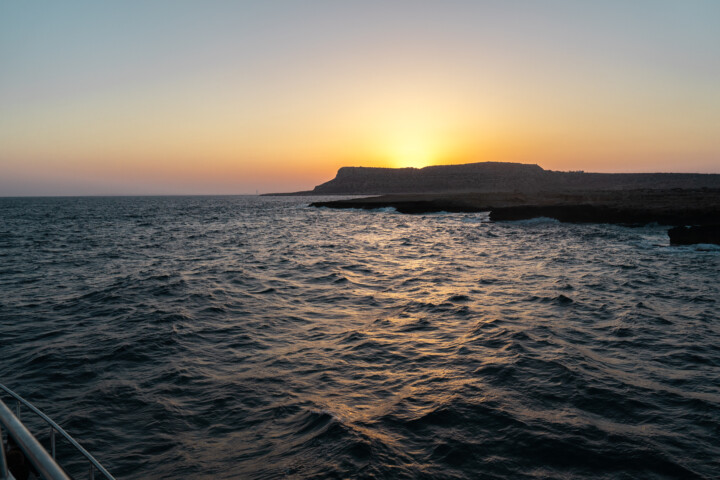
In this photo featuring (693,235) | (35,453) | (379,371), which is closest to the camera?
(35,453)

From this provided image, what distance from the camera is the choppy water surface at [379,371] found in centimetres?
638

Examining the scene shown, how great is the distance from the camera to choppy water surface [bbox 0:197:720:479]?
6383mm

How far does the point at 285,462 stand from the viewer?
245 inches

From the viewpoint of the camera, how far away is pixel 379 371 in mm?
9359

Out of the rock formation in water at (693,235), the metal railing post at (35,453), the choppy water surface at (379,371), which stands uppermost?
the metal railing post at (35,453)

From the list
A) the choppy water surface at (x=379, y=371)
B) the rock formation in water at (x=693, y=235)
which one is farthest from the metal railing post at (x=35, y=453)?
the rock formation in water at (x=693, y=235)

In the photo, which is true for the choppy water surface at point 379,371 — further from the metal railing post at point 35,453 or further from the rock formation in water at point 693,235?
the rock formation in water at point 693,235

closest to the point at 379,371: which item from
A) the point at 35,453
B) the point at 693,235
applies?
the point at 35,453

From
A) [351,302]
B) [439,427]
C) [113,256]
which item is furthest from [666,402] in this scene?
[113,256]

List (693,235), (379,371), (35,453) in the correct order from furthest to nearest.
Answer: (693,235) → (379,371) → (35,453)

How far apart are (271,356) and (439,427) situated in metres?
4.78

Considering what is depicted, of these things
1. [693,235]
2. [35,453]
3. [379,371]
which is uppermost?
[35,453]

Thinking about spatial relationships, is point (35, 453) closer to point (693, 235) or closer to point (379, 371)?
point (379, 371)

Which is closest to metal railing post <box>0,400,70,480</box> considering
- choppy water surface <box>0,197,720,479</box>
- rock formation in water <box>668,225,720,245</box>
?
choppy water surface <box>0,197,720,479</box>
